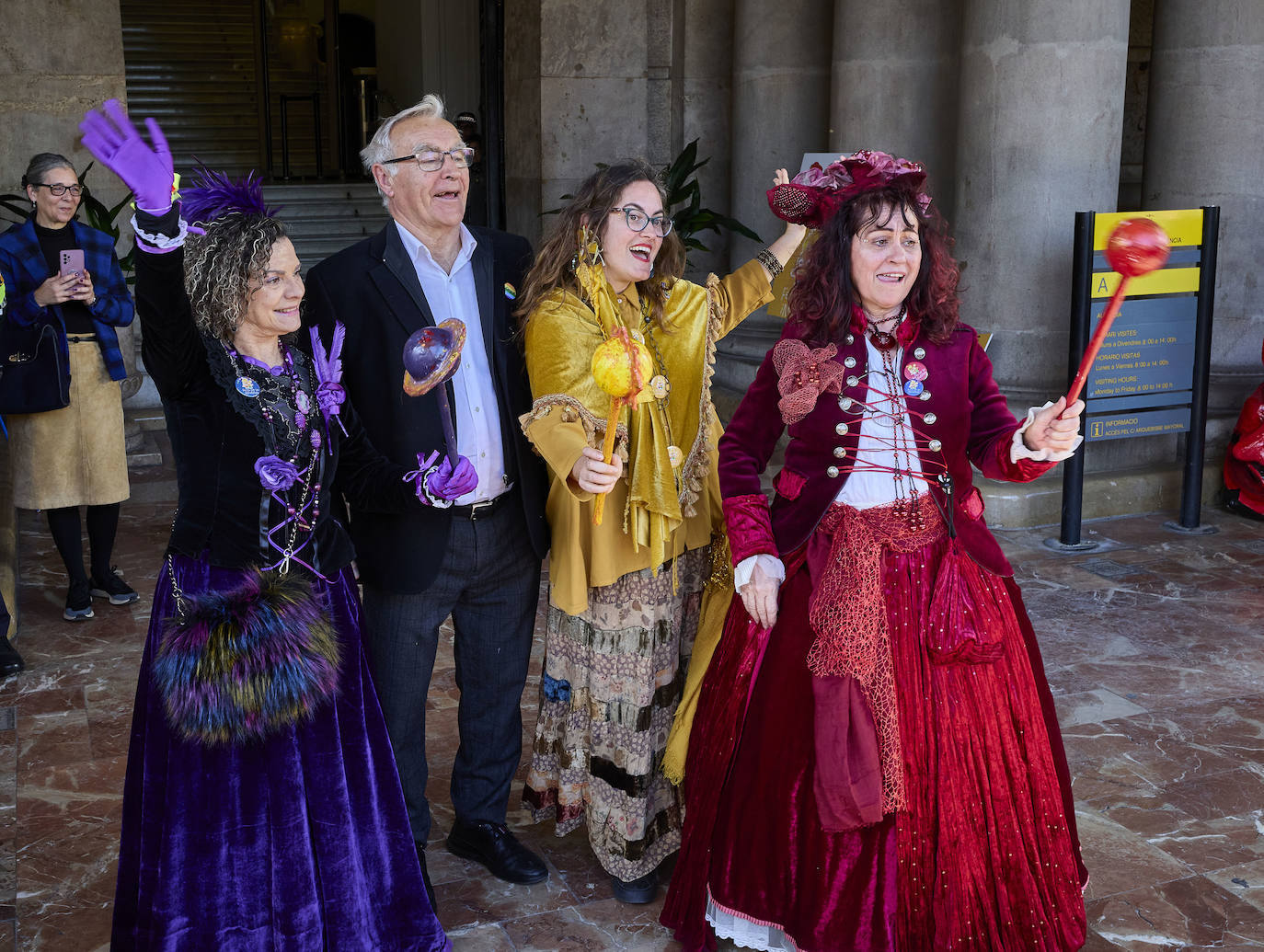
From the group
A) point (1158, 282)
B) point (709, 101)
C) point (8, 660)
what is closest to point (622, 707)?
point (8, 660)

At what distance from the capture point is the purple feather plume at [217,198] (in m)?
2.39

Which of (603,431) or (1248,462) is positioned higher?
(603,431)

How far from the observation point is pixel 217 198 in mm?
2410

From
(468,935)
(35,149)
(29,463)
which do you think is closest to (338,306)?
(468,935)

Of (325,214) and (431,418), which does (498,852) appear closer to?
(431,418)

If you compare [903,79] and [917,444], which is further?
[903,79]

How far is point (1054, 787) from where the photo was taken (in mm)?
2666

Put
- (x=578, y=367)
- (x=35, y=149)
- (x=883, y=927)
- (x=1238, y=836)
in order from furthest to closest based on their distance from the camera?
(x=35, y=149) < (x=1238, y=836) < (x=578, y=367) < (x=883, y=927)

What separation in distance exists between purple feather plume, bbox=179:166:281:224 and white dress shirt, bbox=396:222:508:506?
18.6 inches

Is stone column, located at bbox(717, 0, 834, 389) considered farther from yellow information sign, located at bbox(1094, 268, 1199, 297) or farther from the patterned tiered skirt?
the patterned tiered skirt

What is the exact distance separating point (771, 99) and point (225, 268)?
598cm

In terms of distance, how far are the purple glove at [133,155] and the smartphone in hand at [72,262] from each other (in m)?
3.17

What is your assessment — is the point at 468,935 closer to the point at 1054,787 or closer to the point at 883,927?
the point at 883,927

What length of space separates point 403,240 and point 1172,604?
12.1 ft
